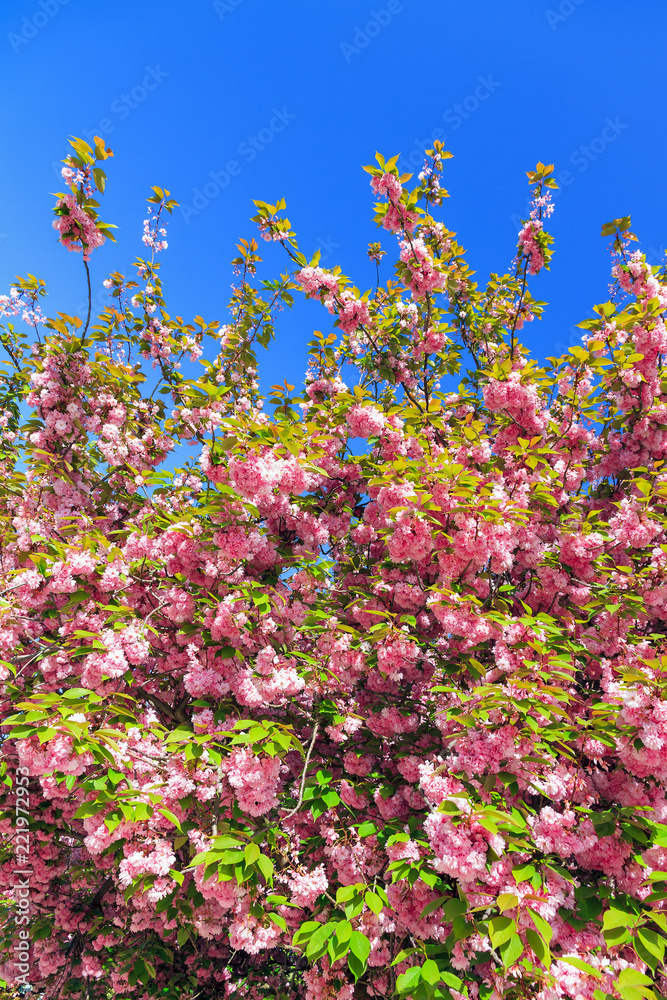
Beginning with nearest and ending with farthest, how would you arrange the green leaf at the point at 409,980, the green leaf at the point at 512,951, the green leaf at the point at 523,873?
1. the green leaf at the point at 512,951
2. the green leaf at the point at 409,980
3. the green leaf at the point at 523,873

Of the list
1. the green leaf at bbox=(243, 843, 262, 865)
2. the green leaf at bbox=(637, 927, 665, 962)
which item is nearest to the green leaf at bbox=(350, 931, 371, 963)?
the green leaf at bbox=(243, 843, 262, 865)

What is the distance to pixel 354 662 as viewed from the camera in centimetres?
438

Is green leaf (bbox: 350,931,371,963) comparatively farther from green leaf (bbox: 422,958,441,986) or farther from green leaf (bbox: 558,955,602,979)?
green leaf (bbox: 558,955,602,979)

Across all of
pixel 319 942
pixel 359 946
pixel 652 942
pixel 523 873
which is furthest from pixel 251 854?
pixel 652 942

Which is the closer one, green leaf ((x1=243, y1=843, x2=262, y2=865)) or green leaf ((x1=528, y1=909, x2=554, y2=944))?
green leaf ((x1=528, y1=909, x2=554, y2=944))

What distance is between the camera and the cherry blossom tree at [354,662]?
3029 millimetres

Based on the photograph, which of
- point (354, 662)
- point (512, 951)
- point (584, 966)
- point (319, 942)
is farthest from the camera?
point (354, 662)

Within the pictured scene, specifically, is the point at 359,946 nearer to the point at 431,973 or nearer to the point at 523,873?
the point at 431,973

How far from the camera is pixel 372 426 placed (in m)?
4.89

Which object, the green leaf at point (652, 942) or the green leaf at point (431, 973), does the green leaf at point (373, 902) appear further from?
the green leaf at point (652, 942)

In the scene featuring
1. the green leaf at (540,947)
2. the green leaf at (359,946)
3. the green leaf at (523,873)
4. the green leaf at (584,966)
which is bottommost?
the green leaf at (359,946)

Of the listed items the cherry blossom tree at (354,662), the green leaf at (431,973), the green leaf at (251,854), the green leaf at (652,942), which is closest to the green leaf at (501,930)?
the cherry blossom tree at (354,662)

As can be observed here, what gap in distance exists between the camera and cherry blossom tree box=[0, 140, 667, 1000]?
303 centimetres

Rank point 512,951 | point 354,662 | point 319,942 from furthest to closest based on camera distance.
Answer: point 354,662
point 319,942
point 512,951
